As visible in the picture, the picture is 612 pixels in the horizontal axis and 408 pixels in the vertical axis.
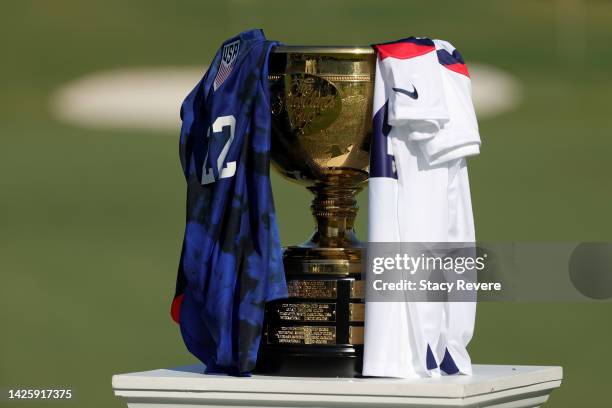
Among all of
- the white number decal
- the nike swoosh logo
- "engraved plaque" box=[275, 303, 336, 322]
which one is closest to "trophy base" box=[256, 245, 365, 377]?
"engraved plaque" box=[275, 303, 336, 322]

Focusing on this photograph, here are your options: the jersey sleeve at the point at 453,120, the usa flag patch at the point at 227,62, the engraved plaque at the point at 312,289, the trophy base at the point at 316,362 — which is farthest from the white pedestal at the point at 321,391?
the usa flag patch at the point at 227,62

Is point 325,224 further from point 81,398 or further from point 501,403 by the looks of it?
point 81,398

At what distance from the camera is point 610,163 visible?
4.89 m

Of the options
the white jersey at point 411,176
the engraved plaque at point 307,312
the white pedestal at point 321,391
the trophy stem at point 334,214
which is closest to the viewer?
the white pedestal at point 321,391

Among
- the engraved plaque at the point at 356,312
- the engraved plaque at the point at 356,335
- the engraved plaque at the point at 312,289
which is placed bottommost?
the engraved plaque at the point at 356,335

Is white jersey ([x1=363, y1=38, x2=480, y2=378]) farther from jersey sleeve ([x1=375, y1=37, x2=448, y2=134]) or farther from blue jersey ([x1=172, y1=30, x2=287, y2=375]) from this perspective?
blue jersey ([x1=172, y1=30, x2=287, y2=375])

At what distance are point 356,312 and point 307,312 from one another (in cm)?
9

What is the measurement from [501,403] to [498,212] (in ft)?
6.95

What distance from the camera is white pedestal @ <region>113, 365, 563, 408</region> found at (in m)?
2.66

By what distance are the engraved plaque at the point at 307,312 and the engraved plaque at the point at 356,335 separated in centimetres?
4

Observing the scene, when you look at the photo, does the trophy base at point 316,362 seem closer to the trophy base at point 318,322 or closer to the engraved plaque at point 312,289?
the trophy base at point 318,322

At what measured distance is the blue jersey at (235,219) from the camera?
9.23 ft

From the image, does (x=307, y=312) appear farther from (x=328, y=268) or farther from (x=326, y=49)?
(x=326, y=49)

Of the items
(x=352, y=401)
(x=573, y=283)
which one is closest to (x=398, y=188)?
(x=352, y=401)
